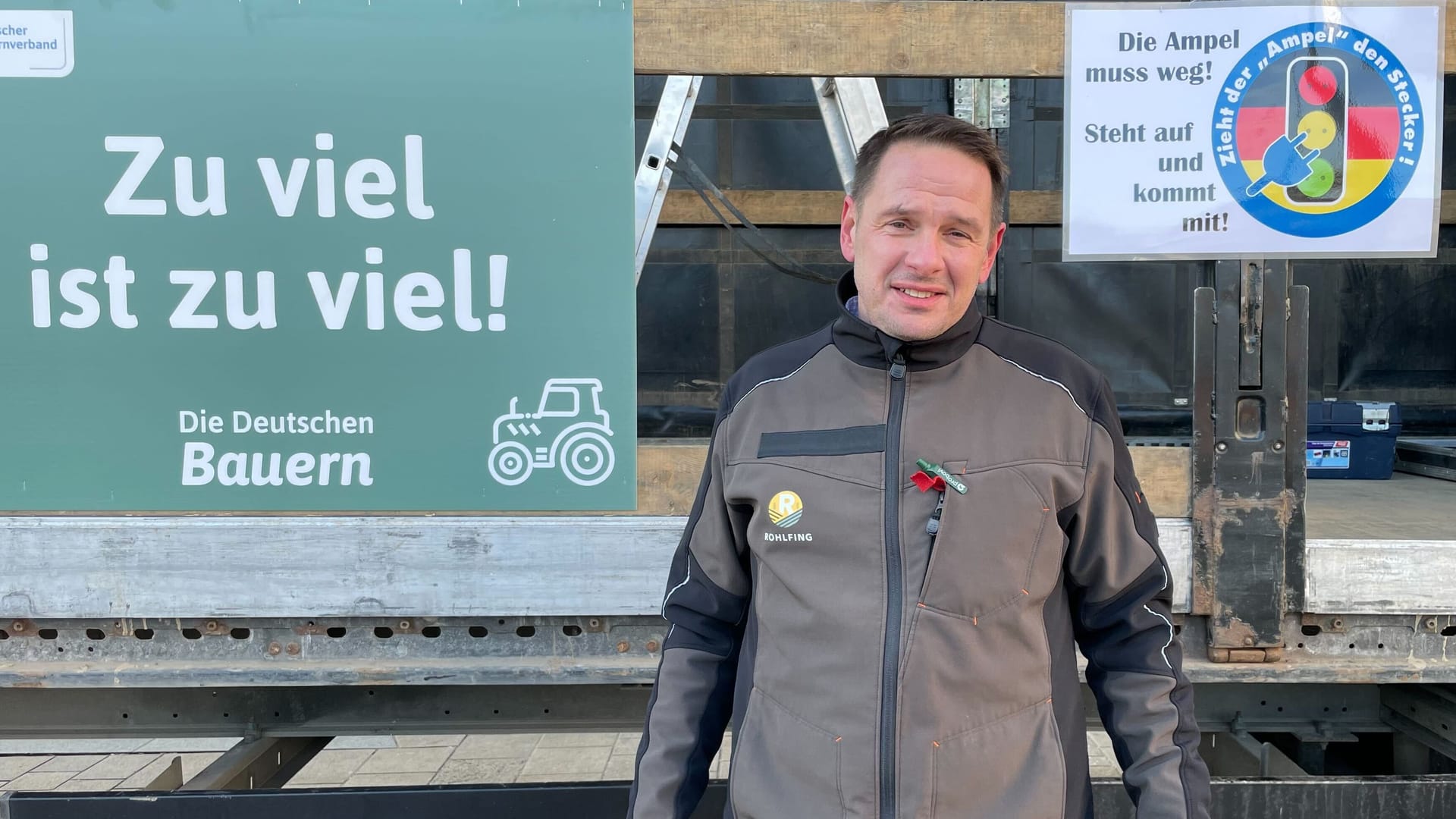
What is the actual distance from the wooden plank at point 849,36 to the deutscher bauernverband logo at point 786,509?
96 centimetres

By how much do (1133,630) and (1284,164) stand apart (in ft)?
3.59

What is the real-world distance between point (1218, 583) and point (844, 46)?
1.34m

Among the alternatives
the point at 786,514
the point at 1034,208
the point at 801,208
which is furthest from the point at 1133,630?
the point at 801,208

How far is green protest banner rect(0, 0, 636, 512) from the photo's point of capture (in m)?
1.90

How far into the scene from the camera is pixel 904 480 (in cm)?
138

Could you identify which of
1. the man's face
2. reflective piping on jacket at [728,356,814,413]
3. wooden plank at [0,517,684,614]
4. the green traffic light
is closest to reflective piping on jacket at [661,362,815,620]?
reflective piping on jacket at [728,356,814,413]

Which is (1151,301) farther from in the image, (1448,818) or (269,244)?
(269,244)

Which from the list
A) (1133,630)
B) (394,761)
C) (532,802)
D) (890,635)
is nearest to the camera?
(890,635)

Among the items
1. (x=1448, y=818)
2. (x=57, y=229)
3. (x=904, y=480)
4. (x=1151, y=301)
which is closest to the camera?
(x=904, y=480)

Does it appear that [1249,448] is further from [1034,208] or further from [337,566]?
[1034,208]

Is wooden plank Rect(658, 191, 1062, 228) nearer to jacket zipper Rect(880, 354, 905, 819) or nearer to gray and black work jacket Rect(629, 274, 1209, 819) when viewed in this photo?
gray and black work jacket Rect(629, 274, 1209, 819)

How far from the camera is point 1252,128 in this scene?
194cm

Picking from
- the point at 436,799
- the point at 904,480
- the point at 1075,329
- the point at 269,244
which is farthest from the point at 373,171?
the point at 1075,329

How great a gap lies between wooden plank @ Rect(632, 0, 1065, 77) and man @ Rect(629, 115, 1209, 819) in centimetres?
56
